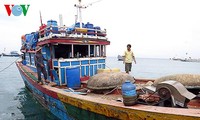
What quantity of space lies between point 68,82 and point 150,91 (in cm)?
368

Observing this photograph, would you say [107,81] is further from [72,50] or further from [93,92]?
[72,50]

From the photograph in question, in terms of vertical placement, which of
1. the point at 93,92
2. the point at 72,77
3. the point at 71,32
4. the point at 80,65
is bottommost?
the point at 93,92

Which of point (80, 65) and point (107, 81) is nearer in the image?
point (107, 81)

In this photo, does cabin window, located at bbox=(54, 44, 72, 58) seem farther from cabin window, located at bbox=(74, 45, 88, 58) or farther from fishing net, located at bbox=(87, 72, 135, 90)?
fishing net, located at bbox=(87, 72, 135, 90)

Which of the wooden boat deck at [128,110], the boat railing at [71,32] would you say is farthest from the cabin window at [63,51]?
the wooden boat deck at [128,110]

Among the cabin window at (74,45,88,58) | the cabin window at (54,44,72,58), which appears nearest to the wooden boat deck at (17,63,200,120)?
the cabin window at (54,44,72,58)

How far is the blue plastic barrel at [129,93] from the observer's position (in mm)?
4021

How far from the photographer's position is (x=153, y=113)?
11.9ft

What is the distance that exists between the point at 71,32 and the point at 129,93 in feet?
17.6

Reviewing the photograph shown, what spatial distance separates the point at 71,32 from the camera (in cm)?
862

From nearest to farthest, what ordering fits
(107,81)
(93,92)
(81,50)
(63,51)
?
(107,81) < (93,92) < (63,51) < (81,50)

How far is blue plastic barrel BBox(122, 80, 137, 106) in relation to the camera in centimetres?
402

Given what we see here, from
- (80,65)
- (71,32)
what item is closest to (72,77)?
(80,65)

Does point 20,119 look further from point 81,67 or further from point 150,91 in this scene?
point 150,91
